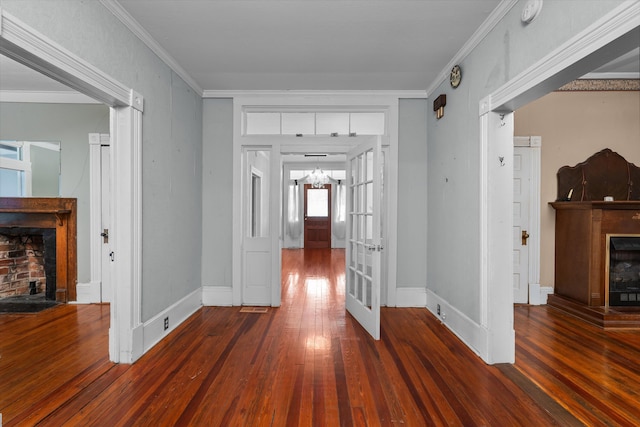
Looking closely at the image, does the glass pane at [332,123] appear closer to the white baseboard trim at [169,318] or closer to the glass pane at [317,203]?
the white baseboard trim at [169,318]

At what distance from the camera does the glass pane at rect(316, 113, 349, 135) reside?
13.2ft

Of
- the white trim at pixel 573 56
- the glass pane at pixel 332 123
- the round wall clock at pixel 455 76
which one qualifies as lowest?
the white trim at pixel 573 56

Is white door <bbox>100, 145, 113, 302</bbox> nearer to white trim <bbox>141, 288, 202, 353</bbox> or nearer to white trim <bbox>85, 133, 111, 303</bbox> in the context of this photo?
white trim <bbox>85, 133, 111, 303</bbox>

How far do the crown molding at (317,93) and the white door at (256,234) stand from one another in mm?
681

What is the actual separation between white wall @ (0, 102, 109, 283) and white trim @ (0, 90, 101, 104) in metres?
0.05

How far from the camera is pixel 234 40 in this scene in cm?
279

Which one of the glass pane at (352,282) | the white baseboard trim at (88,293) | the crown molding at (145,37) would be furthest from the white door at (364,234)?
the white baseboard trim at (88,293)

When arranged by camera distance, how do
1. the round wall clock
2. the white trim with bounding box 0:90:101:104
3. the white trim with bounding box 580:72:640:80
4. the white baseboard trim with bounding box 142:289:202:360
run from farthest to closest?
1. the white trim with bounding box 0:90:101:104
2. the white trim with bounding box 580:72:640:80
3. the round wall clock
4. the white baseboard trim with bounding box 142:289:202:360

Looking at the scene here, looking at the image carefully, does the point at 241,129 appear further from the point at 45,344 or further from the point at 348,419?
the point at 348,419

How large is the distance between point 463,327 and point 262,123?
3.17 meters

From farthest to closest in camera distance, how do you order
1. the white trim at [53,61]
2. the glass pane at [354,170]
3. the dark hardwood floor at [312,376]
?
the glass pane at [354,170] < the dark hardwood floor at [312,376] < the white trim at [53,61]

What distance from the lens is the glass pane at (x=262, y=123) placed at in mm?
4062

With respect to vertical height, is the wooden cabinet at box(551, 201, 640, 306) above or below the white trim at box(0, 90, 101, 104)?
below


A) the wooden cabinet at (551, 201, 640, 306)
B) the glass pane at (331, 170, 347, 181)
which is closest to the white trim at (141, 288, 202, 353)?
the wooden cabinet at (551, 201, 640, 306)
